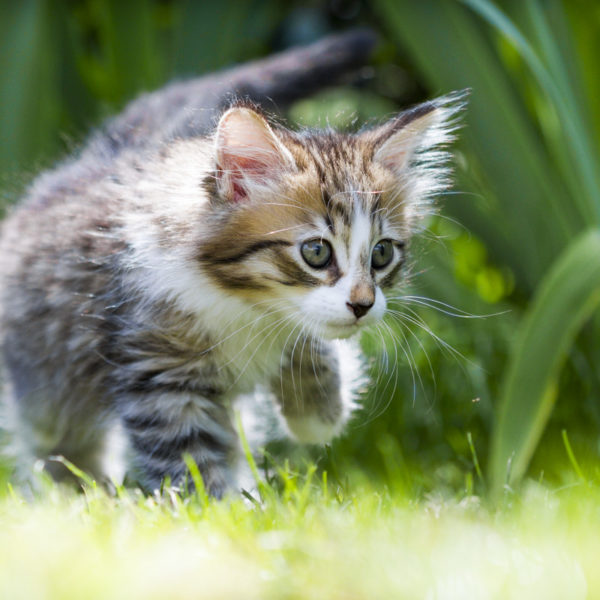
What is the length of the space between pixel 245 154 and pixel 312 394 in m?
0.65

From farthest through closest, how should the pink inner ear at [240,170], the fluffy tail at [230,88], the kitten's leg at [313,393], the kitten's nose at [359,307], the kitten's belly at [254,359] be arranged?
the fluffy tail at [230,88], the kitten's leg at [313,393], the kitten's belly at [254,359], the pink inner ear at [240,170], the kitten's nose at [359,307]

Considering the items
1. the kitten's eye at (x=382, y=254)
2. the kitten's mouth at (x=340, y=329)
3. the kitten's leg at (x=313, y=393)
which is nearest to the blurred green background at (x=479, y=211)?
the kitten's leg at (x=313, y=393)

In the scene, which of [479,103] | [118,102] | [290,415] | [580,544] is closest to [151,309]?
[290,415]

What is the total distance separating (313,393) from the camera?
2.21m

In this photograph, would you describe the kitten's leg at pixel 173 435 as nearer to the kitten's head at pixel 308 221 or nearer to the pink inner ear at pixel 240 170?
the kitten's head at pixel 308 221

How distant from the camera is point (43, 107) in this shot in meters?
3.24

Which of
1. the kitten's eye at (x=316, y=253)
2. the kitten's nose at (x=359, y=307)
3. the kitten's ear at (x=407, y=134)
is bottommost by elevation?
the kitten's nose at (x=359, y=307)

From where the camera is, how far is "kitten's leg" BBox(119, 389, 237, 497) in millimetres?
1973

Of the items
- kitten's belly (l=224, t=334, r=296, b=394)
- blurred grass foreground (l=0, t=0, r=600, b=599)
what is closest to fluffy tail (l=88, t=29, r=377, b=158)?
blurred grass foreground (l=0, t=0, r=600, b=599)

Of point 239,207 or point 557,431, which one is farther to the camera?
point 557,431

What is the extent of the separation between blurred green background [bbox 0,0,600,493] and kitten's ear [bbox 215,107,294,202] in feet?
1.80

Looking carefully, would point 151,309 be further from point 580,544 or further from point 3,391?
point 580,544

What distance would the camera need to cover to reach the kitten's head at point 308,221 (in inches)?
72.2

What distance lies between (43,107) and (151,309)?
1.56 meters
